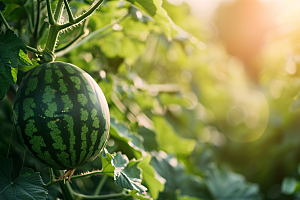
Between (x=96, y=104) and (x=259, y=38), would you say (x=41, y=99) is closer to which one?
(x=96, y=104)

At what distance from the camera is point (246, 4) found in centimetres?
1605

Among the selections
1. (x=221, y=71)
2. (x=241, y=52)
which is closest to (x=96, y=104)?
(x=221, y=71)

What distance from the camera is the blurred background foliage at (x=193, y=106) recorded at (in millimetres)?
1318

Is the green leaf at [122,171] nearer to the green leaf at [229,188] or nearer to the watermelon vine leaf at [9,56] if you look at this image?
the watermelon vine leaf at [9,56]

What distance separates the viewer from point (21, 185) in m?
0.70

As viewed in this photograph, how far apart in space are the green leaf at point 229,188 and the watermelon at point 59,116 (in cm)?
125

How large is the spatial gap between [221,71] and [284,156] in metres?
1.46

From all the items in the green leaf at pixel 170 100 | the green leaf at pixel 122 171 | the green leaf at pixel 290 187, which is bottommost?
the green leaf at pixel 122 171

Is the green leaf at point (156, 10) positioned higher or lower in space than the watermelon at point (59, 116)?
higher

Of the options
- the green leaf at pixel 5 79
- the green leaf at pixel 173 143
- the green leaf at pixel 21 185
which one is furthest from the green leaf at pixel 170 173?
the green leaf at pixel 5 79

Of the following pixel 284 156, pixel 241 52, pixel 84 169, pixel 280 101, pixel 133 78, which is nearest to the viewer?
pixel 84 169

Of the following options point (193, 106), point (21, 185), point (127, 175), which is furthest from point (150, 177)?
point (193, 106)

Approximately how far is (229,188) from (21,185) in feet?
4.83

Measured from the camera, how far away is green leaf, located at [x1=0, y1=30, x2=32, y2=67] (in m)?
0.66
